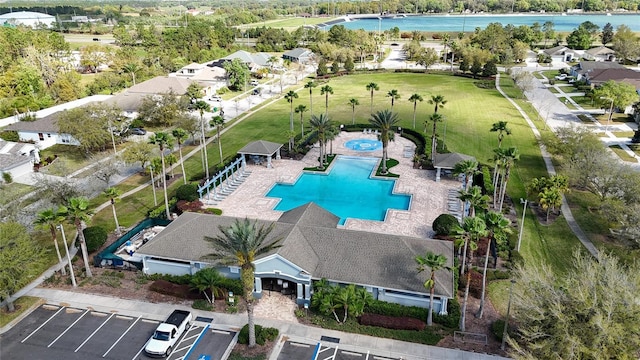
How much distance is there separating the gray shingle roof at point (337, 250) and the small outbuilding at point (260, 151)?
74.1 ft

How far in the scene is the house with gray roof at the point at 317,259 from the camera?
35.8 meters

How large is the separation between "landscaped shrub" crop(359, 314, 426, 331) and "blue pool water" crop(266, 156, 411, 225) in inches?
688

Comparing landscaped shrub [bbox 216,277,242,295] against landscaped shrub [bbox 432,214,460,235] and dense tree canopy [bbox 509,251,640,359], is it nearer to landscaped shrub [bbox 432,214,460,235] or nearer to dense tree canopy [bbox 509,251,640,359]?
landscaped shrub [bbox 432,214,460,235]

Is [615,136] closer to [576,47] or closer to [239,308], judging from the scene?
[239,308]

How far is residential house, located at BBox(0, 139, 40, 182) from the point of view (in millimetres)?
61250

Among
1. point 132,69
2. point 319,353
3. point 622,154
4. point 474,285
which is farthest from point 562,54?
point 319,353

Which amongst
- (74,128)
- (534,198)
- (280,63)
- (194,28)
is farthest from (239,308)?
(194,28)

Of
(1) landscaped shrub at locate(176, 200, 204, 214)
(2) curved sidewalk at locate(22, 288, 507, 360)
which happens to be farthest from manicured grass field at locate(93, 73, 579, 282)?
(2) curved sidewalk at locate(22, 288, 507, 360)

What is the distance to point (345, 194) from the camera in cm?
5869

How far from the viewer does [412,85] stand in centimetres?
11756

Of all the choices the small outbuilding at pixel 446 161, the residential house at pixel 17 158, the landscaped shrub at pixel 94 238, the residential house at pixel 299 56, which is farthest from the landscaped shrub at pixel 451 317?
the residential house at pixel 299 56

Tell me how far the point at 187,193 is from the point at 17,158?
91.1ft

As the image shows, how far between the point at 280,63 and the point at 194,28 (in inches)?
1295

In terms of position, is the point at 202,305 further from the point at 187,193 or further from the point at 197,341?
the point at 187,193
